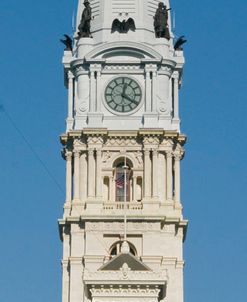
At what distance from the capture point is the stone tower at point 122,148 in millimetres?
143250

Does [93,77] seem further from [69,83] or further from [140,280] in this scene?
[140,280]

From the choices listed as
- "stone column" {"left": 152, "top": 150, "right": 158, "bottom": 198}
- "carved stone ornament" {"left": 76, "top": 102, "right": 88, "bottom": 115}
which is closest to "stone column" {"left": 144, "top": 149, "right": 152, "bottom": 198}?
"stone column" {"left": 152, "top": 150, "right": 158, "bottom": 198}

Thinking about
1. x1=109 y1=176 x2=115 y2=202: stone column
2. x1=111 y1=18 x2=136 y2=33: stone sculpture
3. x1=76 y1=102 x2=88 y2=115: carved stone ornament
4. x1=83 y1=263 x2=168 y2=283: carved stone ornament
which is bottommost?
x1=83 y1=263 x2=168 y2=283: carved stone ornament

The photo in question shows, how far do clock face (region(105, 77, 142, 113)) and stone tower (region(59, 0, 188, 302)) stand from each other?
0.08 m

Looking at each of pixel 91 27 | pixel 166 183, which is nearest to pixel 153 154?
pixel 166 183

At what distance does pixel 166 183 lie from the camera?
480 ft

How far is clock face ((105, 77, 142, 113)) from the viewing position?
14912cm

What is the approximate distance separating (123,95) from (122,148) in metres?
4.72

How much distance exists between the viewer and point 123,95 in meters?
150

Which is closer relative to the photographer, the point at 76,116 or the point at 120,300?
the point at 120,300

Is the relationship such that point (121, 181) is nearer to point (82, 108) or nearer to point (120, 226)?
point (120, 226)

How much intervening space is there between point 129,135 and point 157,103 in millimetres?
3760

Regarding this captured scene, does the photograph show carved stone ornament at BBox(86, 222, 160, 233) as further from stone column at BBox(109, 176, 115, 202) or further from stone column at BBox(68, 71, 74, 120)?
stone column at BBox(68, 71, 74, 120)

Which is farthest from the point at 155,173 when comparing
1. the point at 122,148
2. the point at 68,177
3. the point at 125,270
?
the point at 125,270
